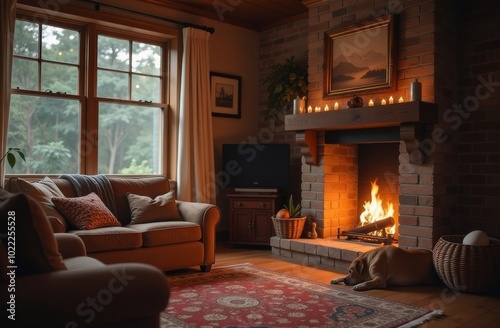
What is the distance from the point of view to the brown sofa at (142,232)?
11.3 feet

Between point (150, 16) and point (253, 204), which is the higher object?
point (150, 16)

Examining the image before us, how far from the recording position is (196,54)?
5.22m

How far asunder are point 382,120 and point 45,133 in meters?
3.13

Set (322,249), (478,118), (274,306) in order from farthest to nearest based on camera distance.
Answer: (322,249), (478,118), (274,306)

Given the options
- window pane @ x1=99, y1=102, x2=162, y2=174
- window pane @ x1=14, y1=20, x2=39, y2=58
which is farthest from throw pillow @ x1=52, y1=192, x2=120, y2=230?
window pane @ x1=14, y1=20, x2=39, y2=58

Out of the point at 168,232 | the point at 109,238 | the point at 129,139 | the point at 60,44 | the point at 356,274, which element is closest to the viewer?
the point at 109,238

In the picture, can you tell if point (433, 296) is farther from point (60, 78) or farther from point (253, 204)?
point (60, 78)

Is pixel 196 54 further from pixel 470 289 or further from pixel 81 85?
pixel 470 289

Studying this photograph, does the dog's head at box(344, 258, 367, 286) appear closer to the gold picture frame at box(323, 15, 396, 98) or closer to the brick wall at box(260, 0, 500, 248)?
the brick wall at box(260, 0, 500, 248)

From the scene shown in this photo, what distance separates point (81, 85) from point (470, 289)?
12.9 feet

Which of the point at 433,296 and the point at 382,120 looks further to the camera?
the point at 382,120

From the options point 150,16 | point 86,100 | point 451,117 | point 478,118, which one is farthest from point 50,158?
point 478,118

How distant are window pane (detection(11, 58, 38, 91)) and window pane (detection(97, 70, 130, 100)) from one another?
2.01 ft

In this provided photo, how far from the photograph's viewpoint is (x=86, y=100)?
463 centimetres
